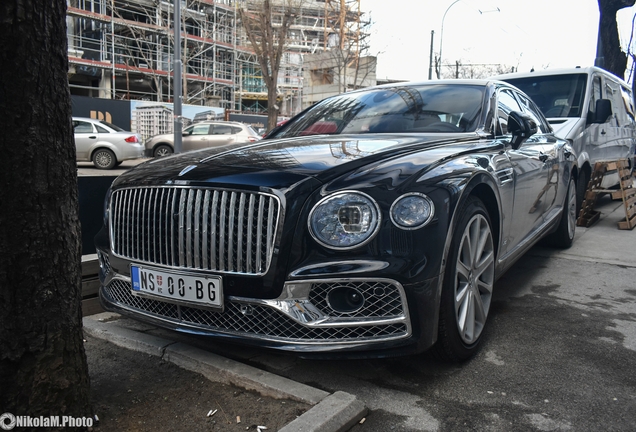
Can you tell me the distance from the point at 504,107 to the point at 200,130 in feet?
54.4

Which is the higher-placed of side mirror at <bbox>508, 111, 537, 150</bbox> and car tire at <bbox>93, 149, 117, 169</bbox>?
side mirror at <bbox>508, 111, 537, 150</bbox>

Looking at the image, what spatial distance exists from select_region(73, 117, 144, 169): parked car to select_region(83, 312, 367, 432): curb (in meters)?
14.2

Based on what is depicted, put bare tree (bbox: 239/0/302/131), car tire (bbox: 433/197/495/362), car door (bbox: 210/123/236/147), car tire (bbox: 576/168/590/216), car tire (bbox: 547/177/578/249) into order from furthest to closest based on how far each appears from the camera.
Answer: bare tree (bbox: 239/0/302/131), car door (bbox: 210/123/236/147), car tire (bbox: 576/168/590/216), car tire (bbox: 547/177/578/249), car tire (bbox: 433/197/495/362)

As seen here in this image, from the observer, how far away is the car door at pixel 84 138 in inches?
637

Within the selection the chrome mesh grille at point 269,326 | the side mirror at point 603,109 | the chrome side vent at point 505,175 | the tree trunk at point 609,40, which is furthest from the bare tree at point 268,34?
the chrome mesh grille at point 269,326

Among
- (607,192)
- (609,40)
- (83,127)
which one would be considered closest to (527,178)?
(607,192)

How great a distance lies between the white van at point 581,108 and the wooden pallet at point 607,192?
0.14m

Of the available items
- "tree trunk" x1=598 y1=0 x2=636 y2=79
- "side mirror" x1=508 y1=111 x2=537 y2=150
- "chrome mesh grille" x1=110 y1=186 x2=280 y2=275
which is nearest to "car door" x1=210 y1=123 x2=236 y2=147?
"tree trunk" x1=598 y1=0 x2=636 y2=79

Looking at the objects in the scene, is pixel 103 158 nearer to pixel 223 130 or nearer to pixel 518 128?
pixel 223 130

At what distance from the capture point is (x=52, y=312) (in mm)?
1914

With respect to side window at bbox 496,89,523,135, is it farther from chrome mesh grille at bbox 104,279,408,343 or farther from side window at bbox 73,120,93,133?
side window at bbox 73,120,93,133

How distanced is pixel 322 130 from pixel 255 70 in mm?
60684

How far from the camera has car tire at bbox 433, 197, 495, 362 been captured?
2611 millimetres

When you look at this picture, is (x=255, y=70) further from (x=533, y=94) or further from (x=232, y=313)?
(x=232, y=313)
